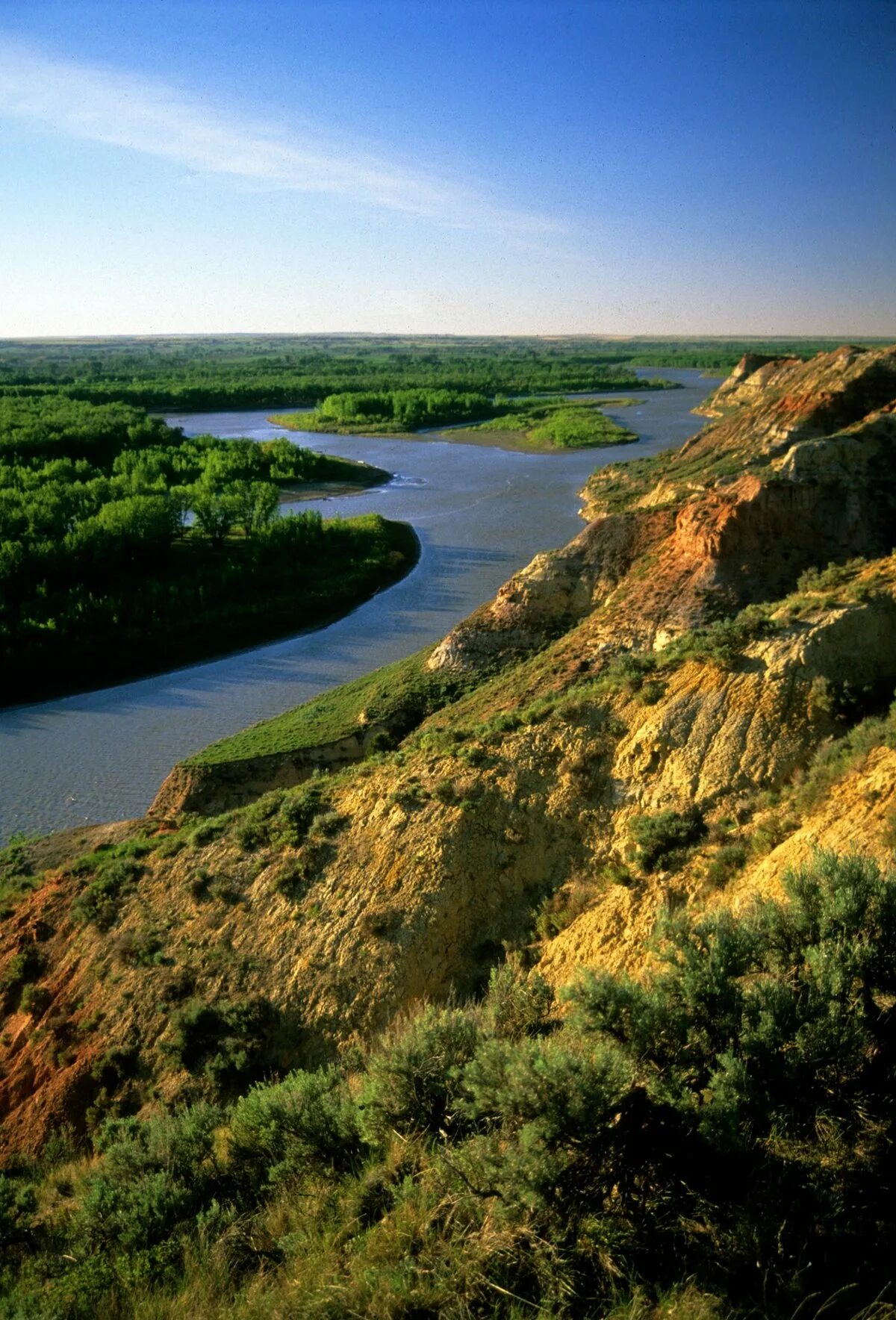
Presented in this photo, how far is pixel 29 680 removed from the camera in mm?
28969

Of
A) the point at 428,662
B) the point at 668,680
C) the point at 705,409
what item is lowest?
the point at 428,662

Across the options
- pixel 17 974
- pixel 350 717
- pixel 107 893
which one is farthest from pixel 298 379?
pixel 17 974

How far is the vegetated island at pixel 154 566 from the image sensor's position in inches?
1210

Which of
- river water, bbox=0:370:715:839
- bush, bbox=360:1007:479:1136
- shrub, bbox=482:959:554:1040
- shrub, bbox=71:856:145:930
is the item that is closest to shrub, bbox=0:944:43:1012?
shrub, bbox=71:856:145:930

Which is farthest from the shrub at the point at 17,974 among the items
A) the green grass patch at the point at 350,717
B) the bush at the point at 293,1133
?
the bush at the point at 293,1133

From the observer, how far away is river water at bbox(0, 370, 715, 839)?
22.4 metres

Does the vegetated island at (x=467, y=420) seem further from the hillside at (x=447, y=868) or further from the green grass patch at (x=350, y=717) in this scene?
the hillside at (x=447, y=868)

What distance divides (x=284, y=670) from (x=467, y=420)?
6489cm

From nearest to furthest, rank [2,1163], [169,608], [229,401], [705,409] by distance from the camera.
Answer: [2,1163] < [169,608] < [705,409] < [229,401]

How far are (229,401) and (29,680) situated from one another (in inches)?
3164

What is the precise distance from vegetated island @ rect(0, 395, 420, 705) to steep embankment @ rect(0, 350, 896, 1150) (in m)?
15.1

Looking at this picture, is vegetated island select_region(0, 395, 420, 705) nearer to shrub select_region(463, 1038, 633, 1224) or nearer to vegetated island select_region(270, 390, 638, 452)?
shrub select_region(463, 1038, 633, 1224)

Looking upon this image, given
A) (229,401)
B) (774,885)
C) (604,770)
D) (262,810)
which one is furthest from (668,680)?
(229,401)

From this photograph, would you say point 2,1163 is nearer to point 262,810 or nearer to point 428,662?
point 262,810
